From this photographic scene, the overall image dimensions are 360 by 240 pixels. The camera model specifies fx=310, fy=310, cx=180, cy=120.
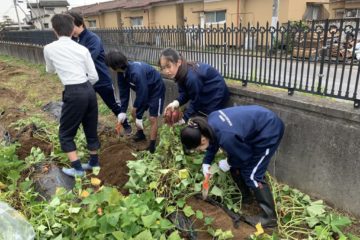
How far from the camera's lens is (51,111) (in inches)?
286

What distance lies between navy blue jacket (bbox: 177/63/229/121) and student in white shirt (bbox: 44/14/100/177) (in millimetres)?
1196

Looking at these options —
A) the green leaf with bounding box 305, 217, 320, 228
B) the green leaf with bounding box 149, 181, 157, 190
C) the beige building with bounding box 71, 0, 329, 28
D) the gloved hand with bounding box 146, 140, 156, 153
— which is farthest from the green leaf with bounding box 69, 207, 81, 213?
the beige building with bounding box 71, 0, 329, 28

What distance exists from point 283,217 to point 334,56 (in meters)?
1.92

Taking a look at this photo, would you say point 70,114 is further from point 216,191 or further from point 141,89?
point 216,191

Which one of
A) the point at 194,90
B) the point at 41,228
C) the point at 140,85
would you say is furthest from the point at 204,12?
the point at 41,228

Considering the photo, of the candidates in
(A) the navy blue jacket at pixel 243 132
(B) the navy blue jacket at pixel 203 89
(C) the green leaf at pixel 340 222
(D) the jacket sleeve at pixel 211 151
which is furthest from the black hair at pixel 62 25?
(C) the green leaf at pixel 340 222

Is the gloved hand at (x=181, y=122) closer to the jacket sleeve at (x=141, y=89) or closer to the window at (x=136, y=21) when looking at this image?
the jacket sleeve at (x=141, y=89)

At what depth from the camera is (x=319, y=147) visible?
3.46 meters

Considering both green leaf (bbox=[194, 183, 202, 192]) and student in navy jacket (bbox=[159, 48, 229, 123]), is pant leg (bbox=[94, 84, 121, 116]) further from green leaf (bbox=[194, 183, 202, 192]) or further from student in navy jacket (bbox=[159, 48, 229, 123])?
green leaf (bbox=[194, 183, 202, 192])

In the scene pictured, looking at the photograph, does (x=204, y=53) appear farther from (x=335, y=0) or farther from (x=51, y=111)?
(x=335, y=0)

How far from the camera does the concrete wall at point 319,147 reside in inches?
127

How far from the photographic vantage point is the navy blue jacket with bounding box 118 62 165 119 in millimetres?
4449

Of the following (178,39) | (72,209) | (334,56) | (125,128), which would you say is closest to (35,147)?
(125,128)

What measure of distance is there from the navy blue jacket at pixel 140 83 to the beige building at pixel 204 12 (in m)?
6.48
